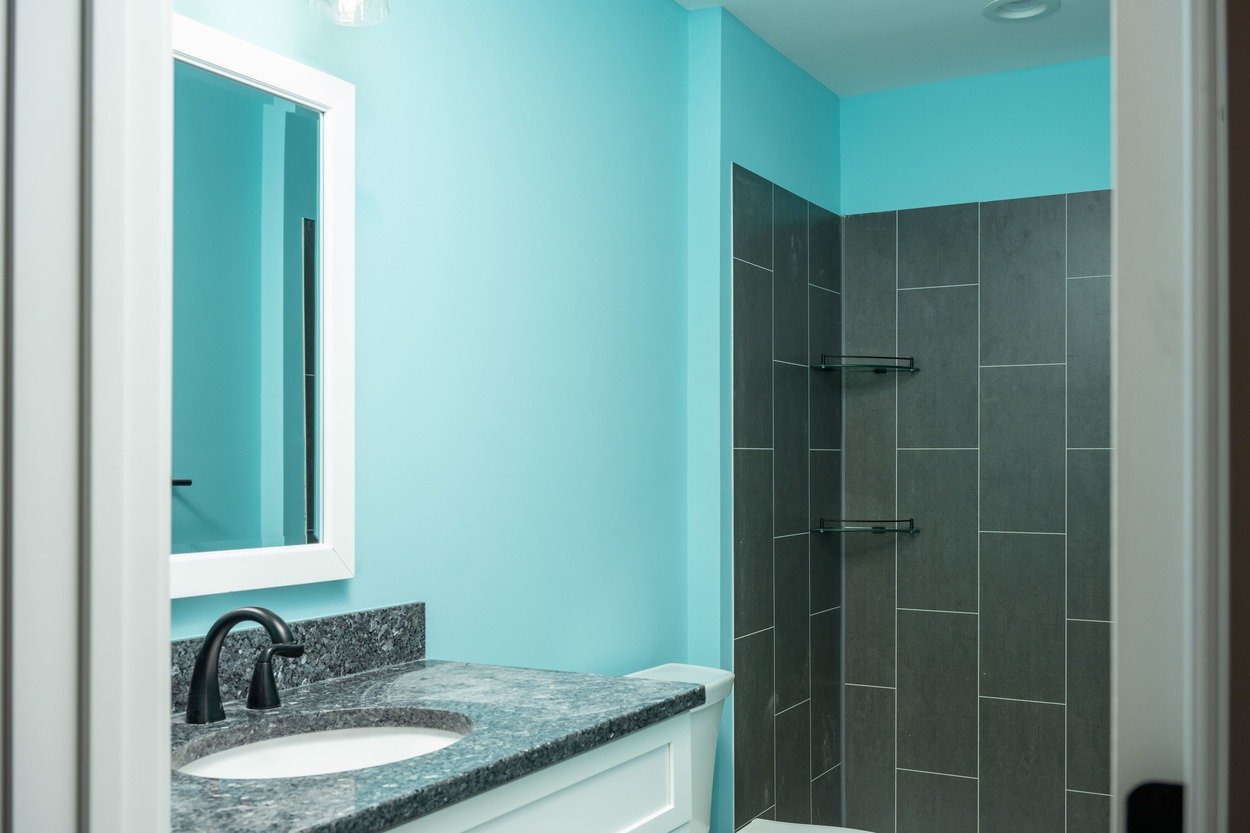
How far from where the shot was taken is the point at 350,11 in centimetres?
177

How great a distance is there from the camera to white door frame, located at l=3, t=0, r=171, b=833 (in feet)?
2.11

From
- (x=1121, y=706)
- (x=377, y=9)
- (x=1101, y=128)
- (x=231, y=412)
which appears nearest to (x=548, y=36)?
(x=377, y=9)

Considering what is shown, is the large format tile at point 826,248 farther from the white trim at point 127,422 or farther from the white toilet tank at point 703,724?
the white trim at point 127,422

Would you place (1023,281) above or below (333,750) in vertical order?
above

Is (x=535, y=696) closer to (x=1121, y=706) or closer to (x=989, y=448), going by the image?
(x=1121, y=706)

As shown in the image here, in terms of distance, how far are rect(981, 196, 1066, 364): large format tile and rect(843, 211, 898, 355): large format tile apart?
32cm

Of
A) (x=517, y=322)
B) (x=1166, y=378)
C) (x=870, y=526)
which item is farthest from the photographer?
(x=870, y=526)

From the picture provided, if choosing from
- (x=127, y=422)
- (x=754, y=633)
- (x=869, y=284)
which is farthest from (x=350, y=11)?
(x=869, y=284)

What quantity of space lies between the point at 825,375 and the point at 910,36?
1120 mm

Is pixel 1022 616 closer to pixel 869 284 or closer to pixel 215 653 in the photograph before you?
pixel 869 284

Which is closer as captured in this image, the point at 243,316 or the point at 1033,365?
the point at 243,316

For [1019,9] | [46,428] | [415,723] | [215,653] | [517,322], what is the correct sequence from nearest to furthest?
[46,428] < [215,653] < [415,723] < [517,322] < [1019,9]

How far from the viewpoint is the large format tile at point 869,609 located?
12.5 ft

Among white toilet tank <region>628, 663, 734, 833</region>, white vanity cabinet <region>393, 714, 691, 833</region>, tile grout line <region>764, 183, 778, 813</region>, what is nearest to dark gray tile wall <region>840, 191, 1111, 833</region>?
tile grout line <region>764, 183, 778, 813</region>
